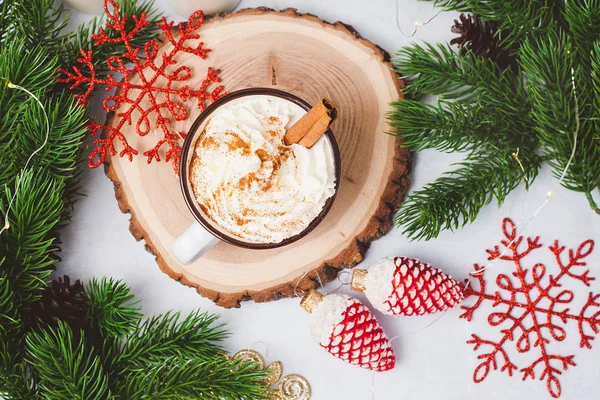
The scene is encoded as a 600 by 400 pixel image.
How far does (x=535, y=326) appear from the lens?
1.16 metres

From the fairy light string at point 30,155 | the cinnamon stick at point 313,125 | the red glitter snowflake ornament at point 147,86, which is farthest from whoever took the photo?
the red glitter snowflake ornament at point 147,86

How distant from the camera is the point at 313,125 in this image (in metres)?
0.93

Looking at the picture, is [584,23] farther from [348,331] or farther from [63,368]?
[63,368]

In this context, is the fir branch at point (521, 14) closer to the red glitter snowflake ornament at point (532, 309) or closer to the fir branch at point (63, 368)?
the red glitter snowflake ornament at point (532, 309)

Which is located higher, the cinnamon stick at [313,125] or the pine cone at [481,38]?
the pine cone at [481,38]

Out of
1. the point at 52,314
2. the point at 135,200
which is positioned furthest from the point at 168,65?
the point at 52,314

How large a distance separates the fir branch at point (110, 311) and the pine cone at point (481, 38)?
0.78 metres

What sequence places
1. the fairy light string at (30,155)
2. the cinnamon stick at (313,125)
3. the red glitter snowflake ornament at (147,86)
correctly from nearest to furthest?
the cinnamon stick at (313,125)
the fairy light string at (30,155)
the red glitter snowflake ornament at (147,86)

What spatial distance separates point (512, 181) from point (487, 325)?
305 millimetres

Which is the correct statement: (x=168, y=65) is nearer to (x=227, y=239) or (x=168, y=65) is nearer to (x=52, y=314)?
(x=227, y=239)

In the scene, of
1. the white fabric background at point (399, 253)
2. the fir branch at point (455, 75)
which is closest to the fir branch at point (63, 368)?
the white fabric background at point (399, 253)

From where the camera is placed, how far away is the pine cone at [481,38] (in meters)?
1.08

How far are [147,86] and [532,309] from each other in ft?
2.83

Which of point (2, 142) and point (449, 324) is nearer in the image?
point (2, 142)
